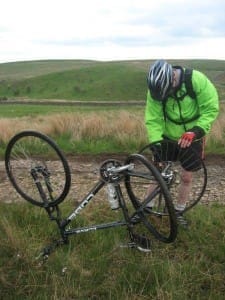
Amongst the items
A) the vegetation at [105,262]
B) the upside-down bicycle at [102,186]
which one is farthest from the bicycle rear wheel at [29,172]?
the vegetation at [105,262]

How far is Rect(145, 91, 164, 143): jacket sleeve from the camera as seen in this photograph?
532 cm

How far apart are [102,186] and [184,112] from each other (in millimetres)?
1267

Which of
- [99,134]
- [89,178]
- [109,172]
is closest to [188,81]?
[109,172]

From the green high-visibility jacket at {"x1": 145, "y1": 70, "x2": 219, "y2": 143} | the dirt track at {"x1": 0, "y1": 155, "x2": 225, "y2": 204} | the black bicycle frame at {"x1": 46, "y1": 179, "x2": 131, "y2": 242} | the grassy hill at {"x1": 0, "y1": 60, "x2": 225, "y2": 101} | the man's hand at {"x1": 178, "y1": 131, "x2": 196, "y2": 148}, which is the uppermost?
Answer: the green high-visibility jacket at {"x1": 145, "y1": 70, "x2": 219, "y2": 143}

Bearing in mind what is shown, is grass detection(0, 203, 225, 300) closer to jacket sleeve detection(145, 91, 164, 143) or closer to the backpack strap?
jacket sleeve detection(145, 91, 164, 143)

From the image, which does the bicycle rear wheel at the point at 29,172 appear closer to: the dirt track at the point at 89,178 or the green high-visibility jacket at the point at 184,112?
the dirt track at the point at 89,178

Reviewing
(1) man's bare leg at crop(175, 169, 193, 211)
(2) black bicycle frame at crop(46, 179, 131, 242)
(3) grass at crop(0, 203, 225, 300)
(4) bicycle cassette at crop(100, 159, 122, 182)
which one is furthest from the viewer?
(1) man's bare leg at crop(175, 169, 193, 211)

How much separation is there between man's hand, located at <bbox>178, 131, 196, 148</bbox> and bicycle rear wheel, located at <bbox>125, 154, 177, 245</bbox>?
0.53 meters

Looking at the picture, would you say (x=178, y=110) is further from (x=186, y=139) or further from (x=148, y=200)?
(x=148, y=200)

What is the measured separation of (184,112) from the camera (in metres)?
5.28

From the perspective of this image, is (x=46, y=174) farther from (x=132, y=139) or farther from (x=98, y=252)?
(x=132, y=139)

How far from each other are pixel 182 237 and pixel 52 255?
1.43 metres

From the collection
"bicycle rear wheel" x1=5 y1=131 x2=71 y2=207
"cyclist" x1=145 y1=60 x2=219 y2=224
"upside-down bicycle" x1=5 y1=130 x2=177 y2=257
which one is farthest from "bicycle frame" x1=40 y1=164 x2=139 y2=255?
"cyclist" x1=145 y1=60 x2=219 y2=224

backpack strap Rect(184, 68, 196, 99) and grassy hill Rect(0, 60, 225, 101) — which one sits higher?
backpack strap Rect(184, 68, 196, 99)
